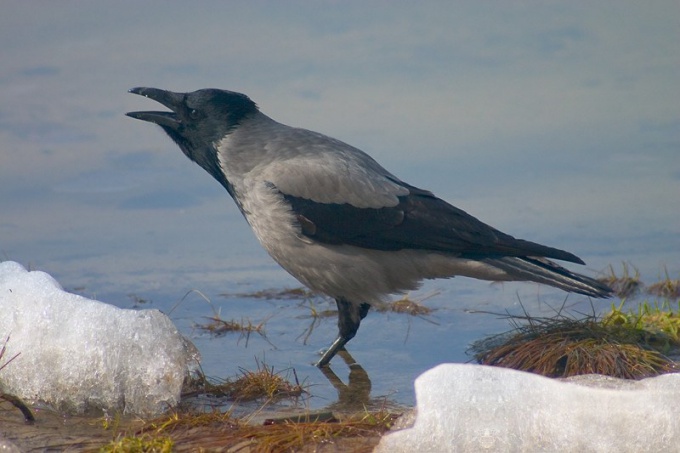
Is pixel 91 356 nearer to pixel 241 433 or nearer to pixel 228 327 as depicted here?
pixel 241 433

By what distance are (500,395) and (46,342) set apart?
2.57m

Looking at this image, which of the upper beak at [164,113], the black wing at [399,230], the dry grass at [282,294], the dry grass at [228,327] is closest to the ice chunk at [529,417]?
the black wing at [399,230]

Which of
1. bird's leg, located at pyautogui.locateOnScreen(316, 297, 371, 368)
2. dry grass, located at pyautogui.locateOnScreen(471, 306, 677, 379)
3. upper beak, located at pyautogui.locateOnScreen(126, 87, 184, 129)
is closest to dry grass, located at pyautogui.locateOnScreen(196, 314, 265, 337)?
bird's leg, located at pyautogui.locateOnScreen(316, 297, 371, 368)

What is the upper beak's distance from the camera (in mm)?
7496

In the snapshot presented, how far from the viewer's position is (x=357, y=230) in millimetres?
6746

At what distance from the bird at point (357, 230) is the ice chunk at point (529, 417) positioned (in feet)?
7.61

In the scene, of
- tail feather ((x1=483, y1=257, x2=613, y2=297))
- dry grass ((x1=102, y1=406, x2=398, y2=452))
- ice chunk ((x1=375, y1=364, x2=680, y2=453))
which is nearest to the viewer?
ice chunk ((x1=375, y1=364, x2=680, y2=453))

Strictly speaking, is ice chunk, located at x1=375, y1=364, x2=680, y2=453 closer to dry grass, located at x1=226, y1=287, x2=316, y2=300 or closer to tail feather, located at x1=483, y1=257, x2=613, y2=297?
tail feather, located at x1=483, y1=257, x2=613, y2=297

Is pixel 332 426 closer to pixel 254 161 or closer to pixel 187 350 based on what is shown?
pixel 187 350

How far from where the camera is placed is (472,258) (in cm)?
682

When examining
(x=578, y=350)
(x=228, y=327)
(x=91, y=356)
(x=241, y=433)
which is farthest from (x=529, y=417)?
(x=228, y=327)

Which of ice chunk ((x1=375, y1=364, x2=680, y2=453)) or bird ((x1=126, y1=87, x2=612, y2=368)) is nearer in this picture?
ice chunk ((x1=375, y1=364, x2=680, y2=453))

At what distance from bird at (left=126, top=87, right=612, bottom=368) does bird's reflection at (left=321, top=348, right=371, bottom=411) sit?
7.4 inches

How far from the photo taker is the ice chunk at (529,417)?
418cm
